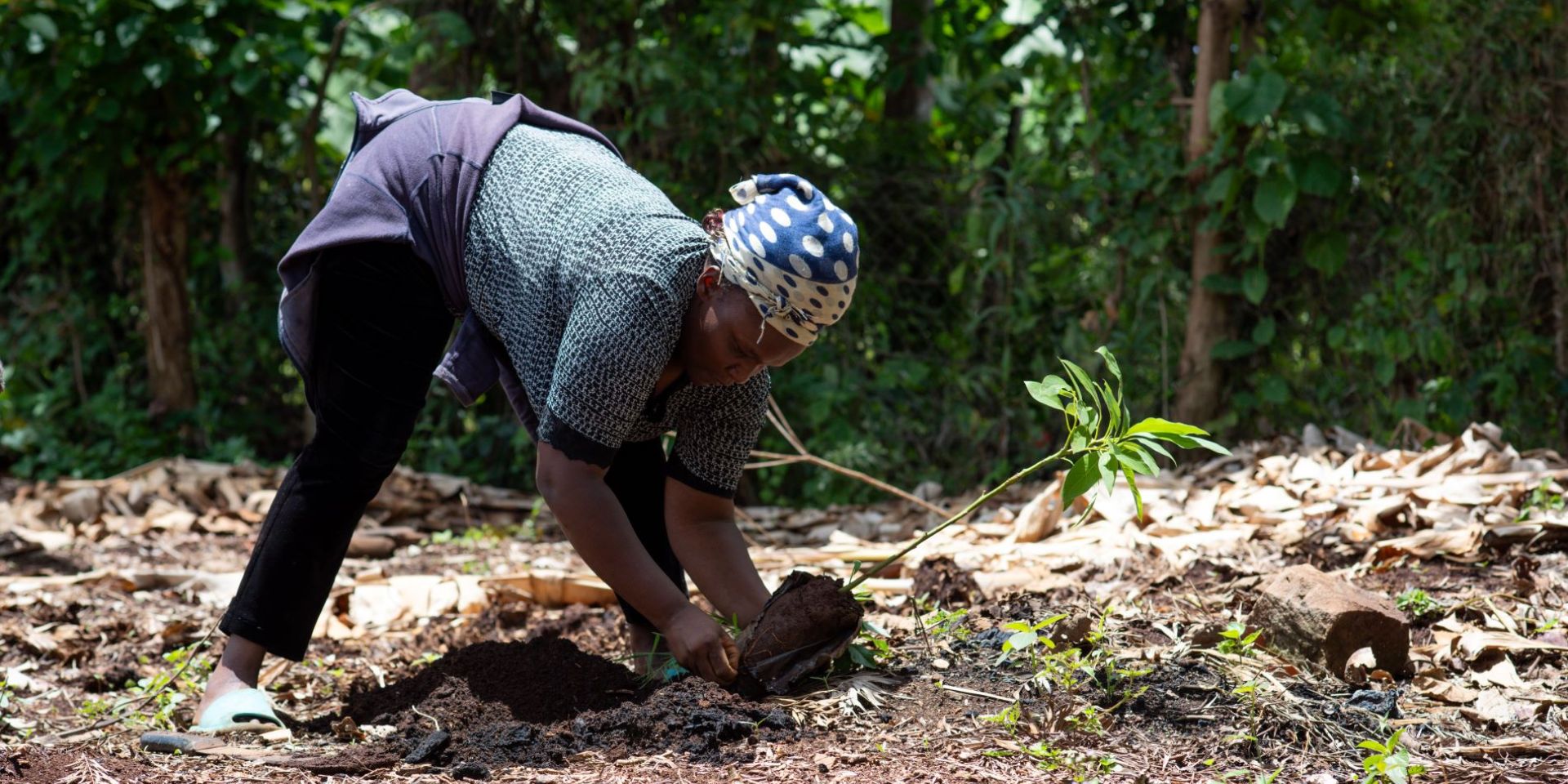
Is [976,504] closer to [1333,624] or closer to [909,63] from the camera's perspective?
[1333,624]

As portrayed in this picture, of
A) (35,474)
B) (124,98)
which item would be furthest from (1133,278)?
(35,474)

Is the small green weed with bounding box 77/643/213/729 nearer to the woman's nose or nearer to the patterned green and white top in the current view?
the patterned green and white top

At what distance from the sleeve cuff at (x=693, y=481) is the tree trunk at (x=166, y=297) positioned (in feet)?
17.5

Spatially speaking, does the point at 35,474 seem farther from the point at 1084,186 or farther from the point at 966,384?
the point at 1084,186

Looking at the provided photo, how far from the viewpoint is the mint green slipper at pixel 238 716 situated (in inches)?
105

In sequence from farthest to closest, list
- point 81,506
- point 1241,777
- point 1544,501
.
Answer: point 81,506 → point 1544,501 → point 1241,777

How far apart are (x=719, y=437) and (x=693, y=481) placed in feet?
0.38

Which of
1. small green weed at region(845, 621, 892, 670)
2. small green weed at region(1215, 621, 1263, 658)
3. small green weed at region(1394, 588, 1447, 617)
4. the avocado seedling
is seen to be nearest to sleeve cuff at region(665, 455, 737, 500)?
the avocado seedling

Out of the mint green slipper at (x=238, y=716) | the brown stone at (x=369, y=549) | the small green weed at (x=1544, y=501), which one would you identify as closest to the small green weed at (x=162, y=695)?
the mint green slipper at (x=238, y=716)

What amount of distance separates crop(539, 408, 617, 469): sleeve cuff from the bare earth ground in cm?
48

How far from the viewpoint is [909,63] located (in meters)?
6.02

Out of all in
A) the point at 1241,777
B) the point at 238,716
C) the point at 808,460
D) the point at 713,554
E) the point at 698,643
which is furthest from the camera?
the point at 808,460

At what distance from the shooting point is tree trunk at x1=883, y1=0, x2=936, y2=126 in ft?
19.8

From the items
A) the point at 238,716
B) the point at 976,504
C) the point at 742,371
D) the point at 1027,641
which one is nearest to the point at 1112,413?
the point at 976,504
